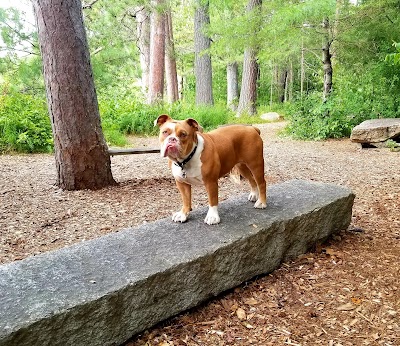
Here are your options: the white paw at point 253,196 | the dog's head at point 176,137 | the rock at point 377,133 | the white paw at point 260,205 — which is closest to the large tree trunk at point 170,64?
the rock at point 377,133

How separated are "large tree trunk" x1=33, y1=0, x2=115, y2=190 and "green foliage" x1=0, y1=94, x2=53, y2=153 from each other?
3.45 meters

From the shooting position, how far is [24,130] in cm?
788

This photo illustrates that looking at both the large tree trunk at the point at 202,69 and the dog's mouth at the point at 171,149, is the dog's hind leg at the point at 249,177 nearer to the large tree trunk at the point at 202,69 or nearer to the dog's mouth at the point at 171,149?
the dog's mouth at the point at 171,149

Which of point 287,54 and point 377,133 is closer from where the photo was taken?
point 377,133

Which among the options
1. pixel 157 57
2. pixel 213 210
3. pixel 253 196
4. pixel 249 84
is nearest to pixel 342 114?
pixel 249 84

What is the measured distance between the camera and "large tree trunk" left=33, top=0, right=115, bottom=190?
4.36 meters

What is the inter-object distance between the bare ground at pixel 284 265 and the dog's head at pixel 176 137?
1009mm

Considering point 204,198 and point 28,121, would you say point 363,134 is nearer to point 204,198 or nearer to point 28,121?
point 204,198

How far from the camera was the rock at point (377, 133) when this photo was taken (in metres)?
Result: 8.03

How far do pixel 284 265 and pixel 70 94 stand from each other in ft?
10.2

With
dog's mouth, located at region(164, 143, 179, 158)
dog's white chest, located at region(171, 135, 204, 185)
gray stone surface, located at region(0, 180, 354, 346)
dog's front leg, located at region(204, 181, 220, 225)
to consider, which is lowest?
gray stone surface, located at region(0, 180, 354, 346)

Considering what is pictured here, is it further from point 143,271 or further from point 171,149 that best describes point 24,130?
point 143,271

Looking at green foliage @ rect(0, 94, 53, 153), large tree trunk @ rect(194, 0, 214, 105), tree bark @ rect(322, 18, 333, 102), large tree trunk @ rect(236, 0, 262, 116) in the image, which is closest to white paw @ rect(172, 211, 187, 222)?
green foliage @ rect(0, 94, 53, 153)

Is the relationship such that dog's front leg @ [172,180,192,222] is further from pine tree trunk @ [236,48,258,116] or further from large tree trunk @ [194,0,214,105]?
large tree trunk @ [194,0,214,105]
